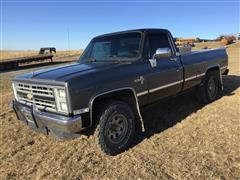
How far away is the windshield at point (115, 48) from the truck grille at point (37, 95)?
59.0 inches

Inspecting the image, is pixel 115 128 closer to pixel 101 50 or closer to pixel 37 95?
pixel 37 95

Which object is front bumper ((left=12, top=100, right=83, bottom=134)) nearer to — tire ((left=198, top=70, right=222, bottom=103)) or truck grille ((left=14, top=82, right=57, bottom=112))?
truck grille ((left=14, top=82, right=57, bottom=112))

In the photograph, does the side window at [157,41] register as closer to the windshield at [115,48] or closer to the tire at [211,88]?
→ the windshield at [115,48]

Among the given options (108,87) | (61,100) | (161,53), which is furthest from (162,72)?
(61,100)

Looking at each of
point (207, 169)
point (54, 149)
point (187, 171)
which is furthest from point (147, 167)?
point (54, 149)

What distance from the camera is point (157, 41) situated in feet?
19.1

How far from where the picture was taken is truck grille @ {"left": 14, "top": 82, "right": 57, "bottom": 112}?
4.31 meters

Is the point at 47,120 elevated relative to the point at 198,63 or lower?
lower

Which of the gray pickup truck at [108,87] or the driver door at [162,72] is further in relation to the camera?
the driver door at [162,72]

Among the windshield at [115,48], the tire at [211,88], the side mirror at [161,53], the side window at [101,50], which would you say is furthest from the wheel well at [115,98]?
the tire at [211,88]

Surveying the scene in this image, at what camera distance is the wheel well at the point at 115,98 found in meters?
4.47

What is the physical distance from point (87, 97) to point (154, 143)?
157 cm

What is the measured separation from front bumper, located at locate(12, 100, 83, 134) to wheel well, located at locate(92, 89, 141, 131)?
402mm

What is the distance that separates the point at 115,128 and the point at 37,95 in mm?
1356
